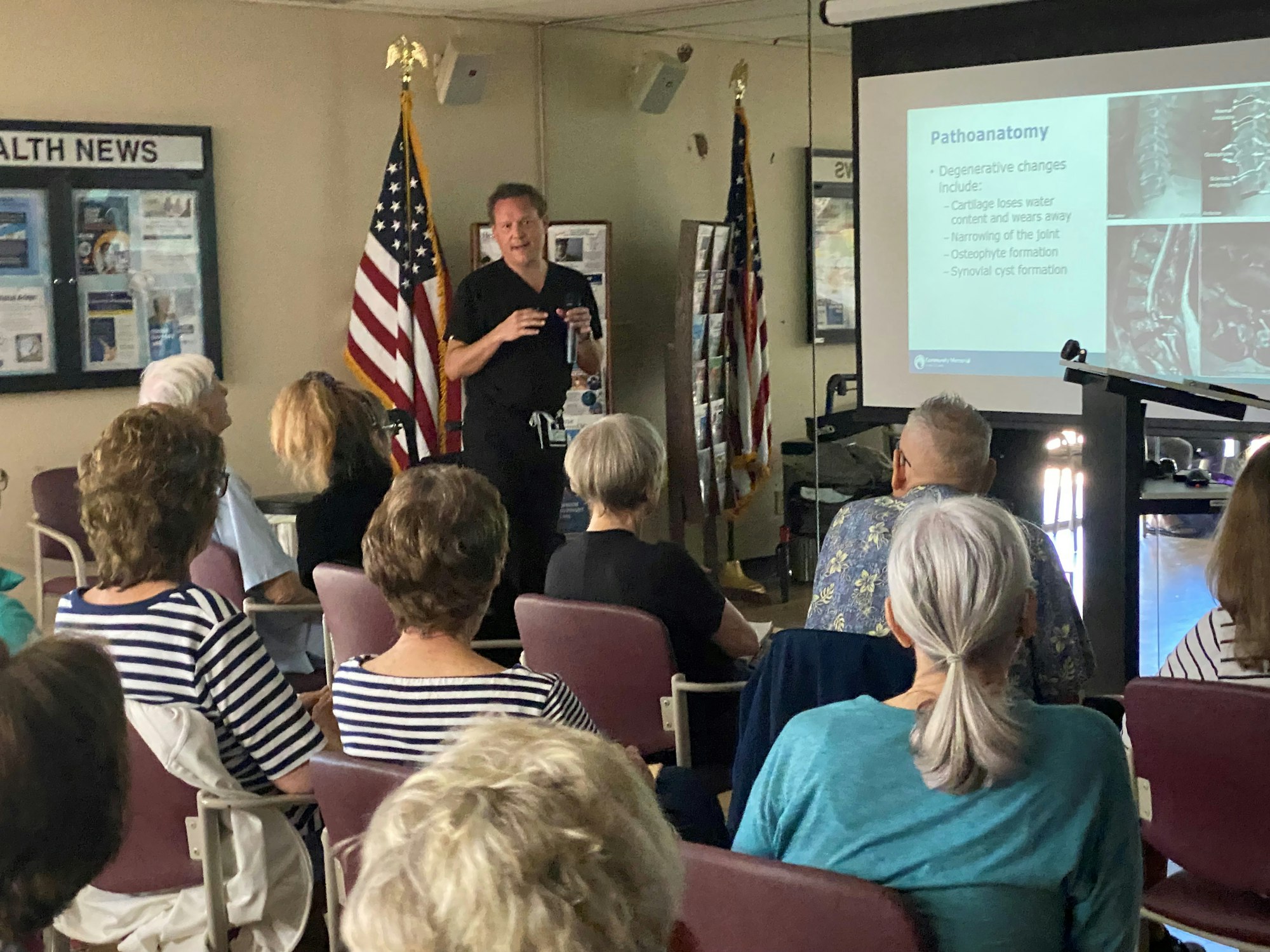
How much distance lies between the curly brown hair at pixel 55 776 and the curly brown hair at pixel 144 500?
92 centimetres

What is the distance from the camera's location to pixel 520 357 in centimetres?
479

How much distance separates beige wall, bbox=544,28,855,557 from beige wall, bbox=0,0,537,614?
30 centimetres

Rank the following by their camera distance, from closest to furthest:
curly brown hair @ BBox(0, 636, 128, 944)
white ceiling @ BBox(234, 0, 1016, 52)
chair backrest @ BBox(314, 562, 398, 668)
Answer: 1. curly brown hair @ BBox(0, 636, 128, 944)
2. chair backrest @ BBox(314, 562, 398, 668)
3. white ceiling @ BBox(234, 0, 1016, 52)

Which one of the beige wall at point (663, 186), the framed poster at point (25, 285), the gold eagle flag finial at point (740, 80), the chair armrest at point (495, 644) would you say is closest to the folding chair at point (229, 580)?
the chair armrest at point (495, 644)

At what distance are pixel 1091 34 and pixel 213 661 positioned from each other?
3.67 m

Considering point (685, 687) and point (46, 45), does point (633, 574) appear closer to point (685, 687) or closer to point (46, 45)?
point (685, 687)

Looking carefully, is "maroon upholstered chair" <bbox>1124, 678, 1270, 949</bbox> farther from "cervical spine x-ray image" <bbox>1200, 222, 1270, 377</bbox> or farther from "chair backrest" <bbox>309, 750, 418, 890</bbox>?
"cervical spine x-ray image" <bbox>1200, 222, 1270, 377</bbox>

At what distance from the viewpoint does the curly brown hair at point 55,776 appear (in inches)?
50.4

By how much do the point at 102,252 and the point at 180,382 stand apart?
1671mm

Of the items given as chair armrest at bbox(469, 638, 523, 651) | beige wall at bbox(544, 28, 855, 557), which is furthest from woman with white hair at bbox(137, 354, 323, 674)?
beige wall at bbox(544, 28, 855, 557)

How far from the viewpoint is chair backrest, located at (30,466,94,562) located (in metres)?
4.92

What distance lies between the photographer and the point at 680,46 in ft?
21.5

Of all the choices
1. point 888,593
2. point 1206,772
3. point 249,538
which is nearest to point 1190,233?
point 888,593

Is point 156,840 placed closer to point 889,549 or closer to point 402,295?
point 889,549
